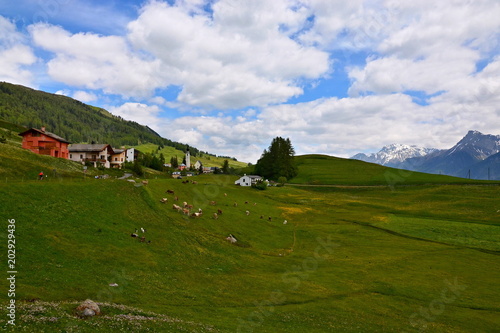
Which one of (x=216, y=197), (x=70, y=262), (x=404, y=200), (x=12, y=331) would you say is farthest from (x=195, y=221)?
(x=404, y=200)

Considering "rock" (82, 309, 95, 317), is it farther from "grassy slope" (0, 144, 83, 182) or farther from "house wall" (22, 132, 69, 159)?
"house wall" (22, 132, 69, 159)

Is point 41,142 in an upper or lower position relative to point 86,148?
lower

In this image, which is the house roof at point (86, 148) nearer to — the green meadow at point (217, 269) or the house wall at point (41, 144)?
the house wall at point (41, 144)

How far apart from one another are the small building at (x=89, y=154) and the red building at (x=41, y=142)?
26744 millimetres

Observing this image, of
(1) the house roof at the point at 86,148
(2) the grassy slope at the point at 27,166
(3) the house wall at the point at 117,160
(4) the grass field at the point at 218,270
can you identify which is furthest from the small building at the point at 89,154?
(4) the grass field at the point at 218,270

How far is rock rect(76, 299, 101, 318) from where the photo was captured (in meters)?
20.6

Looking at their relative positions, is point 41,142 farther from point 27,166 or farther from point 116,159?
point 116,159

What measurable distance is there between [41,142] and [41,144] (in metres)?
0.72

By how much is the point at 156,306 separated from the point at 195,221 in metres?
32.0

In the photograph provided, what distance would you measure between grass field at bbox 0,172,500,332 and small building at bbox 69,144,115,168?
85065mm

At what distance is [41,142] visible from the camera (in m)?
105

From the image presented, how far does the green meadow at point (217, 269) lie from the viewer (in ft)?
85.7

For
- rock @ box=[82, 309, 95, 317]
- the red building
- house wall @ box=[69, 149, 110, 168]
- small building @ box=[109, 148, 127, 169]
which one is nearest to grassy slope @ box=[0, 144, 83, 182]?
the red building

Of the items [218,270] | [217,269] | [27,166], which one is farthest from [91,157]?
[218,270]
